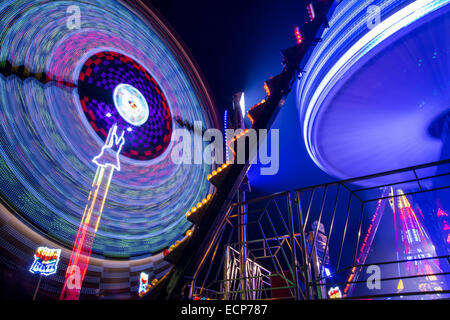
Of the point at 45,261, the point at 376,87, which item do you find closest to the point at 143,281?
the point at 45,261

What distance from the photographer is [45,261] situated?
24.5 ft

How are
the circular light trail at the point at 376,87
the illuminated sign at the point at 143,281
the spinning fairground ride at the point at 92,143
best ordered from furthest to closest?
the illuminated sign at the point at 143,281, the spinning fairground ride at the point at 92,143, the circular light trail at the point at 376,87

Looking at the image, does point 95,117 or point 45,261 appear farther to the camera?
point 95,117

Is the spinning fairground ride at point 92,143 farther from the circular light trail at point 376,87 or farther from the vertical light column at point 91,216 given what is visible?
the circular light trail at point 376,87

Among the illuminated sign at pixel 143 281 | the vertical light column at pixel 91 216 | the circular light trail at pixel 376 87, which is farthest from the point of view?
the illuminated sign at pixel 143 281

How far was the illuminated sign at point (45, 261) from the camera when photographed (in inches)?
282

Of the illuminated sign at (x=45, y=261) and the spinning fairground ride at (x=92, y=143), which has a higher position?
the spinning fairground ride at (x=92, y=143)

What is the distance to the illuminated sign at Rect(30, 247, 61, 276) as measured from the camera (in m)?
7.15

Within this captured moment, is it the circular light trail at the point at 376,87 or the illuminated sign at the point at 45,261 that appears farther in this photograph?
the illuminated sign at the point at 45,261

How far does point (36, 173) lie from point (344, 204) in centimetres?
1522
